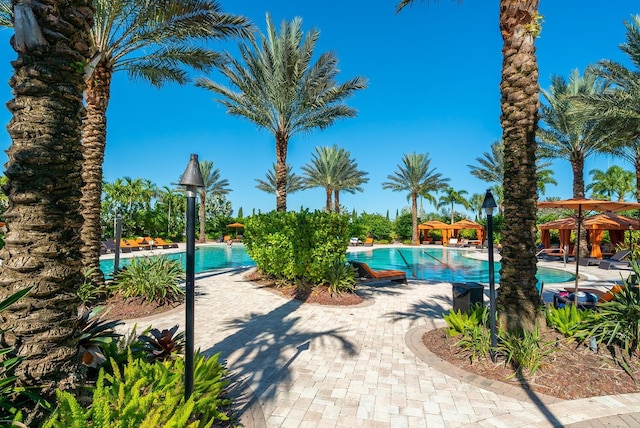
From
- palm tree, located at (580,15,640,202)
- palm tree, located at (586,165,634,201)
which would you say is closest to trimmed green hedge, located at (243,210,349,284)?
palm tree, located at (580,15,640,202)

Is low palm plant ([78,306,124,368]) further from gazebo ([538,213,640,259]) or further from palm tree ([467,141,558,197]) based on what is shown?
palm tree ([467,141,558,197])

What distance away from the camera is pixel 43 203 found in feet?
8.72

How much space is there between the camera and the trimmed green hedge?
9.47m

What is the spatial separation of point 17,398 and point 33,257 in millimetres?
1105

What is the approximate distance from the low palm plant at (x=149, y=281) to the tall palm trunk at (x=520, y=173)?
25.4 ft

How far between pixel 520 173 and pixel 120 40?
10.3 m

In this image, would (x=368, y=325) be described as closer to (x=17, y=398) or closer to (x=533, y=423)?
(x=533, y=423)

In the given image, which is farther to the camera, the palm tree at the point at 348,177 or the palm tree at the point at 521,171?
the palm tree at the point at 348,177

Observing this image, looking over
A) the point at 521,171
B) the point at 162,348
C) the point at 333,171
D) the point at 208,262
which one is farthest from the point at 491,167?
the point at 162,348

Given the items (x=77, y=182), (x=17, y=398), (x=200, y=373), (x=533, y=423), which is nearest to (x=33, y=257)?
(x=77, y=182)

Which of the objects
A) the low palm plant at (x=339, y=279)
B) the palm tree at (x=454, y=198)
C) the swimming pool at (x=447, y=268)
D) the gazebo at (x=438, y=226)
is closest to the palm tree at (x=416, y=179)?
the gazebo at (x=438, y=226)

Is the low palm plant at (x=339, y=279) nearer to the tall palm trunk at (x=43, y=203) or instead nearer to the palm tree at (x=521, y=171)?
the palm tree at (x=521, y=171)

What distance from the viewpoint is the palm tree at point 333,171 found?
32656 millimetres

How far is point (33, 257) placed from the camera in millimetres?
2631
